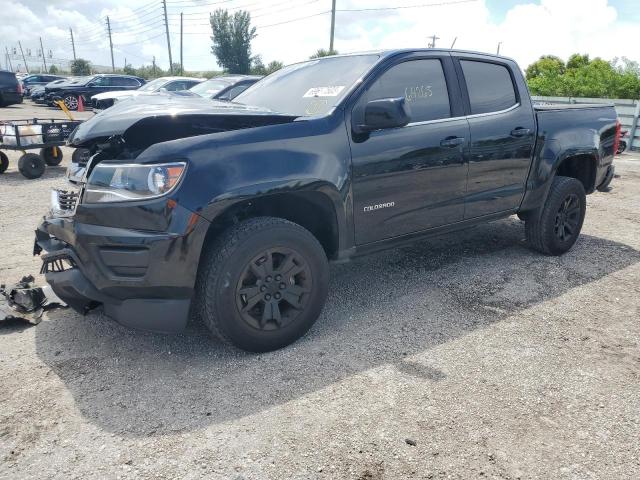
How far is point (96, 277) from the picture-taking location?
273 cm

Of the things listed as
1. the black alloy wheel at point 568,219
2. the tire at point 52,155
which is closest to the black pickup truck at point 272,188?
the black alloy wheel at point 568,219

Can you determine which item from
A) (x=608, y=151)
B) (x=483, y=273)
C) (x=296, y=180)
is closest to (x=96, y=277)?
(x=296, y=180)

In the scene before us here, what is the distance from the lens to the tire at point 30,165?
8859 millimetres

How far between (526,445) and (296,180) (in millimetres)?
1799

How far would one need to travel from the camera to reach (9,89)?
23.1m

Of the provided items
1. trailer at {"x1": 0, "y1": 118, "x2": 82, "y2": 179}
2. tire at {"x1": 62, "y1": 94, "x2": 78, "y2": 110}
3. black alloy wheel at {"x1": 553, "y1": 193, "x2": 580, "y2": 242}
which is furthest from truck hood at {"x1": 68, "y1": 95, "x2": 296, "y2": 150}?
tire at {"x1": 62, "y1": 94, "x2": 78, "y2": 110}

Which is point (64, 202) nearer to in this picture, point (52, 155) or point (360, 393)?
point (360, 393)

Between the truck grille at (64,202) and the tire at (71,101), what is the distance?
900 inches

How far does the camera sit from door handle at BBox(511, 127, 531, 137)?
432cm

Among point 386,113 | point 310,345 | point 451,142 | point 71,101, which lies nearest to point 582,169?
point 451,142

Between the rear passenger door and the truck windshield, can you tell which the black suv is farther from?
the rear passenger door

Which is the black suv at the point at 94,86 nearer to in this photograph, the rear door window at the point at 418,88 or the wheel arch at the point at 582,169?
the wheel arch at the point at 582,169

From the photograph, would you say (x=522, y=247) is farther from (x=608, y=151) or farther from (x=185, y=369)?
Result: (x=185, y=369)

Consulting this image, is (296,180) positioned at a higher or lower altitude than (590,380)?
Result: higher
